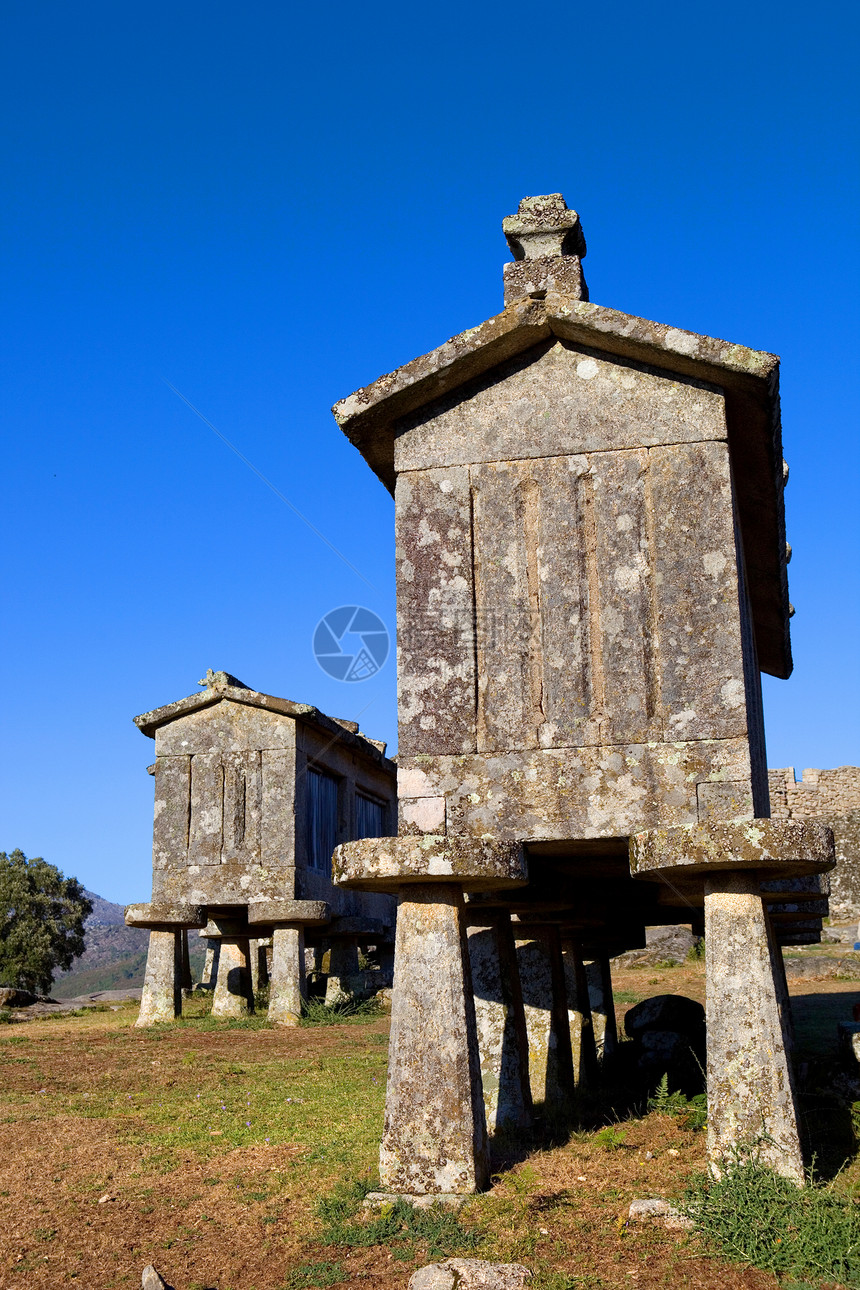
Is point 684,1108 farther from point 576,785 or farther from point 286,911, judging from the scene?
point 286,911

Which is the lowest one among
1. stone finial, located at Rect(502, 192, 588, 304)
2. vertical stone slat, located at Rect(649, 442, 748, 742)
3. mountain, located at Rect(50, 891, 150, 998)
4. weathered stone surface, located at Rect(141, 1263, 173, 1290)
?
mountain, located at Rect(50, 891, 150, 998)

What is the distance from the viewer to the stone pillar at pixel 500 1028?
6719 millimetres

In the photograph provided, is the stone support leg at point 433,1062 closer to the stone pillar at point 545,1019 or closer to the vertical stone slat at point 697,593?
the vertical stone slat at point 697,593

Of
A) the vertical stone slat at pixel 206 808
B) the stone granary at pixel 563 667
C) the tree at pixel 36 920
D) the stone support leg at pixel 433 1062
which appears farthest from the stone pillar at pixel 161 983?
the tree at pixel 36 920

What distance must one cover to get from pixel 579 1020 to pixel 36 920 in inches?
910

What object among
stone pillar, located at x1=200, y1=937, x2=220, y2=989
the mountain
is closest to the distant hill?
the mountain

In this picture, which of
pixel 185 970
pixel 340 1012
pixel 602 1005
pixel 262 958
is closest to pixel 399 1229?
pixel 602 1005

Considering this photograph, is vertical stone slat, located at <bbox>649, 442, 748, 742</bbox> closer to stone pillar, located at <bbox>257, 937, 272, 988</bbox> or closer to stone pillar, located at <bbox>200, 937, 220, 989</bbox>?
stone pillar, located at <bbox>257, 937, 272, 988</bbox>

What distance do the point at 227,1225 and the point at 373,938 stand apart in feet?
39.5

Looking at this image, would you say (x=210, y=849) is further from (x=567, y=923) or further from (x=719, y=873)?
(x=719, y=873)

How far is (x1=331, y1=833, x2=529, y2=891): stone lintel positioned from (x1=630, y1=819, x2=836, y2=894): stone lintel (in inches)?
25.7

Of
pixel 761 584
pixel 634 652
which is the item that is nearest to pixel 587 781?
pixel 634 652

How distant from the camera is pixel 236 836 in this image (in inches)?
542

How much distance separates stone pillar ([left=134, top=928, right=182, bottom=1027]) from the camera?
1338cm
